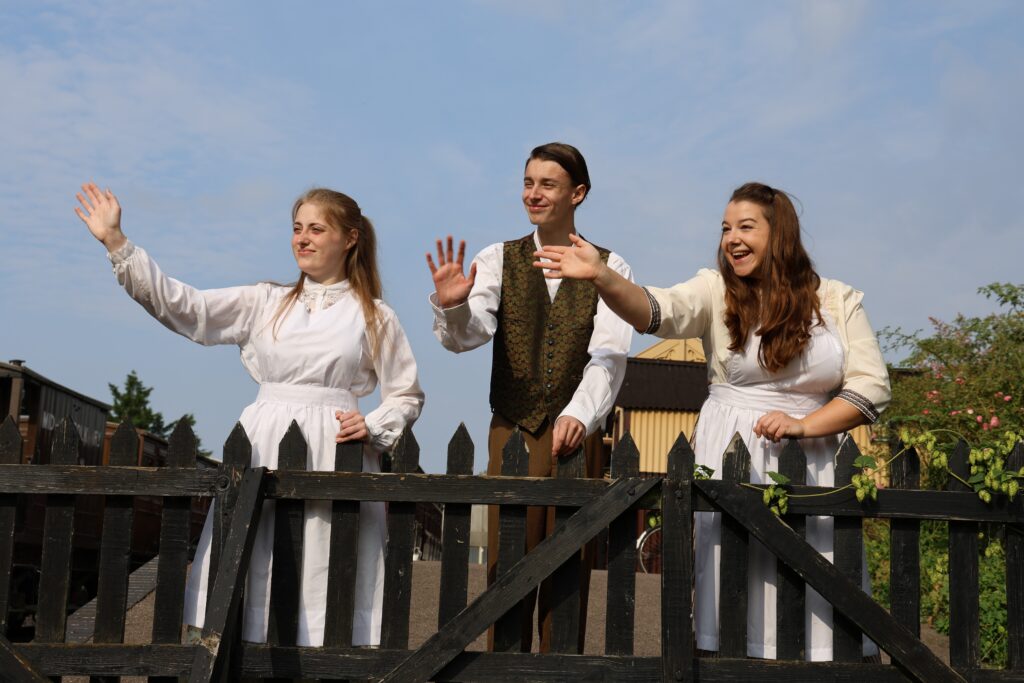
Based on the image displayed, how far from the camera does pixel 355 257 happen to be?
5047mm

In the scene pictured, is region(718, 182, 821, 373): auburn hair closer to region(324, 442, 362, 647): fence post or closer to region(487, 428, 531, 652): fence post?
region(487, 428, 531, 652): fence post

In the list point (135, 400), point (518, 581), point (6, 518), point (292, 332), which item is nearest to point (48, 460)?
point (6, 518)

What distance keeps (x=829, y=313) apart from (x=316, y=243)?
Result: 2.30 metres

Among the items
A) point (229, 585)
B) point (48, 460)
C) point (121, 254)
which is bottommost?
point (229, 585)

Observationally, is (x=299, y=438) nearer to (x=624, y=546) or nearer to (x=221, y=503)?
(x=221, y=503)

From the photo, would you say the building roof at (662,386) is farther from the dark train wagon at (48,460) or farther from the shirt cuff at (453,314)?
the shirt cuff at (453,314)

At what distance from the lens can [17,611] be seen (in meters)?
14.1

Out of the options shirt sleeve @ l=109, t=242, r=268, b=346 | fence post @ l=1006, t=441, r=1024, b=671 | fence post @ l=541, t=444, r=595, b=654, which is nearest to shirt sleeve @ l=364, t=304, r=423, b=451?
shirt sleeve @ l=109, t=242, r=268, b=346

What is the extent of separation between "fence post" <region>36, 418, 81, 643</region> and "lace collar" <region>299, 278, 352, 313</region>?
3.74 ft

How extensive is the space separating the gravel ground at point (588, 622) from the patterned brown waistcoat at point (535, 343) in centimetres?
363

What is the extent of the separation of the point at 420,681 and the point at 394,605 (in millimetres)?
340

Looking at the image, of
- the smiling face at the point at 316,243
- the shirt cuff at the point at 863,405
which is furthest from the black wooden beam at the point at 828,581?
the smiling face at the point at 316,243

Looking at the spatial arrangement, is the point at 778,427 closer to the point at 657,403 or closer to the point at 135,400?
the point at 657,403

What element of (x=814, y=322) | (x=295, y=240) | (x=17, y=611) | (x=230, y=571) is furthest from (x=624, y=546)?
(x=17, y=611)
